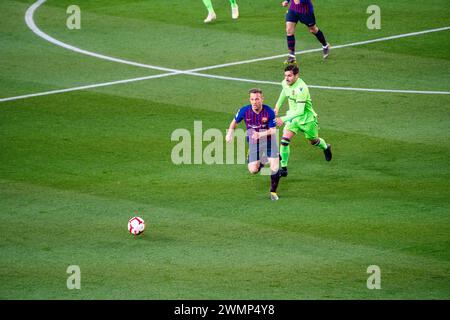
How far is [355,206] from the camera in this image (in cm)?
1656

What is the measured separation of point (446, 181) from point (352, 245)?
3.54 metres

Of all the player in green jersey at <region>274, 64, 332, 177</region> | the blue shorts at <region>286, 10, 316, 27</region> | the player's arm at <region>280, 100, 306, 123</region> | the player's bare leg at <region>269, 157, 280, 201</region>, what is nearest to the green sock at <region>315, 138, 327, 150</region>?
the player in green jersey at <region>274, 64, 332, 177</region>

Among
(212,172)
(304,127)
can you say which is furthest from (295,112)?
(212,172)

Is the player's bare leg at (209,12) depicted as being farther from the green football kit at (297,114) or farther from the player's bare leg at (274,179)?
the player's bare leg at (274,179)

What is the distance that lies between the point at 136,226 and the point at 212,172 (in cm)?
349

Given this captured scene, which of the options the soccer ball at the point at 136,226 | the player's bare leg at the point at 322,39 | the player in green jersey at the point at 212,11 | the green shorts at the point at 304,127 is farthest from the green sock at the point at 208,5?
the soccer ball at the point at 136,226

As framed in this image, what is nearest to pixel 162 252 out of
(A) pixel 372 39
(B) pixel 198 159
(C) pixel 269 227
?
(C) pixel 269 227

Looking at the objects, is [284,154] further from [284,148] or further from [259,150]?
[259,150]

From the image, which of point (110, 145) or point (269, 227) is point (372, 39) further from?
point (269, 227)

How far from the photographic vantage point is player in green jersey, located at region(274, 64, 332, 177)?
18078mm

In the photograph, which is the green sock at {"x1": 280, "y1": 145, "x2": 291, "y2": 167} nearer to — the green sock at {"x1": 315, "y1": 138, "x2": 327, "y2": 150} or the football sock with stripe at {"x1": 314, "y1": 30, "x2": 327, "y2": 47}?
the green sock at {"x1": 315, "y1": 138, "x2": 327, "y2": 150}

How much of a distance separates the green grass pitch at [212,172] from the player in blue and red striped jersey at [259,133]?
1.40 ft

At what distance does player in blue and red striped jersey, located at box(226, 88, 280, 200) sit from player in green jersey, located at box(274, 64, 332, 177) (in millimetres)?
545

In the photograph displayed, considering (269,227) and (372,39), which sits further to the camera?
(372,39)
